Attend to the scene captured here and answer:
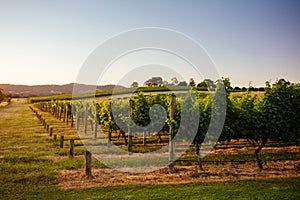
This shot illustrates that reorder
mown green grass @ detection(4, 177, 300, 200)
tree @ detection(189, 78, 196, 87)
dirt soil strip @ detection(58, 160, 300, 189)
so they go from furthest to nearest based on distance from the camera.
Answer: tree @ detection(189, 78, 196, 87), dirt soil strip @ detection(58, 160, 300, 189), mown green grass @ detection(4, 177, 300, 200)

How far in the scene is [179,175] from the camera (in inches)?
431

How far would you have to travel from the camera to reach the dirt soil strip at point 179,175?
33.0 ft

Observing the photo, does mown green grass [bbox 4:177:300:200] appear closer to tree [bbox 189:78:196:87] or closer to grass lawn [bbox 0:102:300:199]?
grass lawn [bbox 0:102:300:199]

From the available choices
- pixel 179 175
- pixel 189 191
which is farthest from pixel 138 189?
pixel 179 175

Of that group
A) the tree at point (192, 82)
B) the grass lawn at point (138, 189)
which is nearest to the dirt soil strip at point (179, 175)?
the grass lawn at point (138, 189)

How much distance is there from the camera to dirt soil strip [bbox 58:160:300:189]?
1005 cm


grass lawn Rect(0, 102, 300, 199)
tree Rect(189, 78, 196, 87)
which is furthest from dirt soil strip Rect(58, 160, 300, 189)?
tree Rect(189, 78, 196, 87)

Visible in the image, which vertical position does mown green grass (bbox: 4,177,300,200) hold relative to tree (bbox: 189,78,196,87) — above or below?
below

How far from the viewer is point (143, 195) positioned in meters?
8.55

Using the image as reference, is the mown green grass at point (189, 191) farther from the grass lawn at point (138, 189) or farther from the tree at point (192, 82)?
the tree at point (192, 82)

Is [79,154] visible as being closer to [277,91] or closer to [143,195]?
[143,195]

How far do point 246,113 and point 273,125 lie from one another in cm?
132

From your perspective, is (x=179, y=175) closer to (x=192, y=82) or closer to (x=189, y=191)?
(x=189, y=191)

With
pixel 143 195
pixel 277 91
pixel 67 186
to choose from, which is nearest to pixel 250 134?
pixel 277 91
